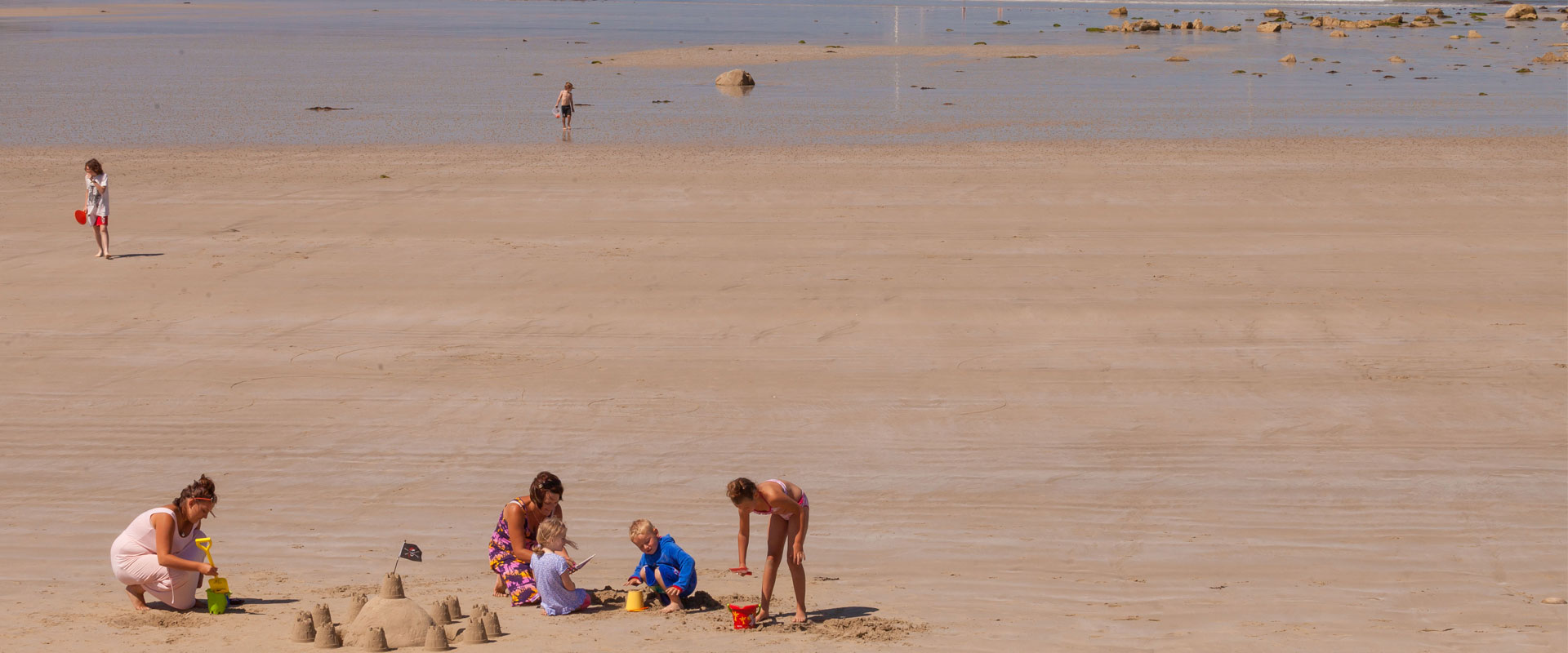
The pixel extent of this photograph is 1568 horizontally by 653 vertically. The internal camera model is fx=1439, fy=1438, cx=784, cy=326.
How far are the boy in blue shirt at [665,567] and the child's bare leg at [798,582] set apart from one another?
0.59m

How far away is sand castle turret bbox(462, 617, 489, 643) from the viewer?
704cm

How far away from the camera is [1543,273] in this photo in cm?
1606

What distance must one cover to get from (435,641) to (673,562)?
137 cm

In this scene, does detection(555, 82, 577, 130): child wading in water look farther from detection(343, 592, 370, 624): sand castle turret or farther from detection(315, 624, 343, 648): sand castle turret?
detection(315, 624, 343, 648): sand castle turret

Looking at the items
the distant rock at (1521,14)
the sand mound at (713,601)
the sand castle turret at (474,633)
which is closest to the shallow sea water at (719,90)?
the distant rock at (1521,14)

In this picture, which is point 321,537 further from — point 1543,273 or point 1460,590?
point 1543,273

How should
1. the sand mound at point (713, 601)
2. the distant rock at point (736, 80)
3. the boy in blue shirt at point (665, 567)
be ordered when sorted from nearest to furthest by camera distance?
the boy in blue shirt at point (665, 567), the sand mound at point (713, 601), the distant rock at point (736, 80)

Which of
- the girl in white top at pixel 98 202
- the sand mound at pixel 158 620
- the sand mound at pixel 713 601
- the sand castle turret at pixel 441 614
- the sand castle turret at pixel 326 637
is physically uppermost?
the girl in white top at pixel 98 202

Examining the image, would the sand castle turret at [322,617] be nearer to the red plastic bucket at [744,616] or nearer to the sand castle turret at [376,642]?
the sand castle turret at [376,642]

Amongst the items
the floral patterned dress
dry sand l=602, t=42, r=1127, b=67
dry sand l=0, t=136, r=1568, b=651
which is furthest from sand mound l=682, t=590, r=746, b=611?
dry sand l=602, t=42, r=1127, b=67

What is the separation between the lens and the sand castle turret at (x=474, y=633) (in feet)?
23.1

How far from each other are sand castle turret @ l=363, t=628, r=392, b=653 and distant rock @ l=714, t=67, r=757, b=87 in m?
36.0

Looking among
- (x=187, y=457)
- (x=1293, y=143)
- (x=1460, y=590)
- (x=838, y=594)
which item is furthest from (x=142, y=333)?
(x=1293, y=143)

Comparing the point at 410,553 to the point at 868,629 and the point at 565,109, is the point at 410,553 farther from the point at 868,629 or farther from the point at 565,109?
the point at 565,109
